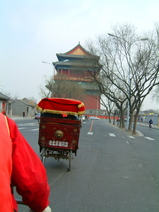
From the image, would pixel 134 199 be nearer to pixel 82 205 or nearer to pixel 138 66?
pixel 82 205

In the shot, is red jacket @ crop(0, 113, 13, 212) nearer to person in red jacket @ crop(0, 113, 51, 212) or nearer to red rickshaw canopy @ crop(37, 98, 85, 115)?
person in red jacket @ crop(0, 113, 51, 212)

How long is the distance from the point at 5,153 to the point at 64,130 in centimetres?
522

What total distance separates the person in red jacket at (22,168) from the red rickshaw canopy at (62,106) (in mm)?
5142

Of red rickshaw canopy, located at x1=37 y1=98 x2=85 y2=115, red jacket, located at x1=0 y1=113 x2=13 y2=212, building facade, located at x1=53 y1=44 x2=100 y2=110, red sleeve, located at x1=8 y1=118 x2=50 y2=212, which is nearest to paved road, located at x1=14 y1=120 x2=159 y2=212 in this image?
red rickshaw canopy, located at x1=37 y1=98 x2=85 y2=115

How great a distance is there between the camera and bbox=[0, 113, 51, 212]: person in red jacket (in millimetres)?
1363

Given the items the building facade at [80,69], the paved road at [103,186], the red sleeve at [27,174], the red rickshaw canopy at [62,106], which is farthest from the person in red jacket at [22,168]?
the building facade at [80,69]

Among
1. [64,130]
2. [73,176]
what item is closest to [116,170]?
[73,176]

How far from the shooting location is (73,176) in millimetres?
6066

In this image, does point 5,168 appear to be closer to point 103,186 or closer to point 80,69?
point 103,186

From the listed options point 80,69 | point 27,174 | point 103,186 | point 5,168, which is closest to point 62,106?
point 103,186

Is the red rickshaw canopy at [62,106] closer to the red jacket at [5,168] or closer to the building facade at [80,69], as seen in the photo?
the red jacket at [5,168]

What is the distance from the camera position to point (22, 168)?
1463mm

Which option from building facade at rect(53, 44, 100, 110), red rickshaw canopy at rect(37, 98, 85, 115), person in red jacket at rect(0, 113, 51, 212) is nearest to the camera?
person in red jacket at rect(0, 113, 51, 212)

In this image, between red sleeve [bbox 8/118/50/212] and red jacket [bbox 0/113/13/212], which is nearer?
red jacket [bbox 0/113/13/212]
